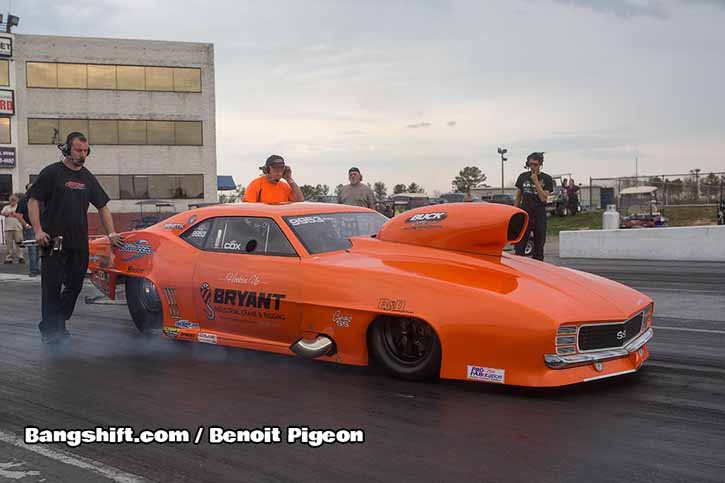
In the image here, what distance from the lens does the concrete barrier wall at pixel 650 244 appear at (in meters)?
16.1

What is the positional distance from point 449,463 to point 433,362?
4.43 feet

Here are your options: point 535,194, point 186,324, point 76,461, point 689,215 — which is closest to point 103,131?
point 689,215

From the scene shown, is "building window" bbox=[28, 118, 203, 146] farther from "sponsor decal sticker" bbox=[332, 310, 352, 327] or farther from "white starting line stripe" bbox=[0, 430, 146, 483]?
"white starting line stripe" bbox=[0, 430, 146, 483]

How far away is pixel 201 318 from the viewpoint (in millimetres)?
6207

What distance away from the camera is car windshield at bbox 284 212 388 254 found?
5926 mm

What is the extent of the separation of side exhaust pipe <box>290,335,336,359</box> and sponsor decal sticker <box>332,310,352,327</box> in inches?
5.7

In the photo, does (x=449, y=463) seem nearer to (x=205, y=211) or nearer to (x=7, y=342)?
(x=205, y=211)

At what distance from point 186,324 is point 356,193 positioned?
4921 millimetres

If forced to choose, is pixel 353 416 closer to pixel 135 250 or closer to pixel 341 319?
pixel 341 319

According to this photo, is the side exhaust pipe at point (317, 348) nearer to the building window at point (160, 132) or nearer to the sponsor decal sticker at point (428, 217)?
the sponsor decal sticker at point (428, 217)

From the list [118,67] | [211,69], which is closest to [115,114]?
[118,67]

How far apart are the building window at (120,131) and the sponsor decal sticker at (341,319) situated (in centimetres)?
4157

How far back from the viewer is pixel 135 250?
6.97 m

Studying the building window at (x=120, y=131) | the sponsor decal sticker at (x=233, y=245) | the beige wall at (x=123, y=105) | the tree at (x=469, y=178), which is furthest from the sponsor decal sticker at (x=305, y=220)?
the tree at (x=469, y=178)
